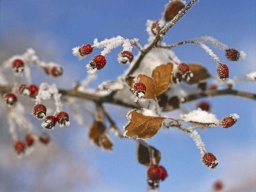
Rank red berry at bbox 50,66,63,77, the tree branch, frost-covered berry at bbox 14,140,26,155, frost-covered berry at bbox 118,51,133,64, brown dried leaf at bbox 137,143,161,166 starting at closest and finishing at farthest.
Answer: the tree branch < frost-covered berry at bbox 118,51,133,64 < brown dried leaf at bbox 137,143,161,166 < red berry at bbox 50,66,63,77 < frost-covered berry at bbox 14,140,26,155

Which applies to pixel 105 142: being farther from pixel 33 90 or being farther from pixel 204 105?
pixel 204 105

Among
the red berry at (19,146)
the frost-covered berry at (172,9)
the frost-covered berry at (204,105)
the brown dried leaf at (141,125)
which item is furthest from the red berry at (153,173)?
the red berry at (19,146)

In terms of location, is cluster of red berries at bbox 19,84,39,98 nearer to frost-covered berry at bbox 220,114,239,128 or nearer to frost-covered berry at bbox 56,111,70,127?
frost-covered berry at bbox 56,111,70,127

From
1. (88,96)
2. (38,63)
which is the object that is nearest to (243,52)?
(88,96)

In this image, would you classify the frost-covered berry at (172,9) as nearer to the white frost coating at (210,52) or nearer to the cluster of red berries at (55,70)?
the white frost coating at (210,52)

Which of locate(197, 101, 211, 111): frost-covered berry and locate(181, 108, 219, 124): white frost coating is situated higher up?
locate(197, 101, 211, 111): frost-covered berry

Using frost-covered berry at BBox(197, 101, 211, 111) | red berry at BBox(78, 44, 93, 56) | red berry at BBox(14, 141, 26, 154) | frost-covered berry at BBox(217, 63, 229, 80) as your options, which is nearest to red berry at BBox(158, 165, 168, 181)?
frost-covered berry at BBox(217, 63, 229, 80)
